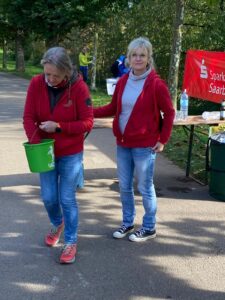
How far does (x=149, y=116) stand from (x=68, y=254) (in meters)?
1.37

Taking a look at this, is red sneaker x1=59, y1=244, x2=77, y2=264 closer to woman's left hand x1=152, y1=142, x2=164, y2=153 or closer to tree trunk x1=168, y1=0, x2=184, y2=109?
woman's left hand x1=152, y1=142, x2=164, y2=153

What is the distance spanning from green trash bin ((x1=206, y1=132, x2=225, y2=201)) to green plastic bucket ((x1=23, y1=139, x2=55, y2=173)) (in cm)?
258

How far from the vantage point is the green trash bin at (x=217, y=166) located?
5879mm

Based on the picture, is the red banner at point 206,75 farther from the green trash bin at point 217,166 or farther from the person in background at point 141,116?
the person in background at point 141,116

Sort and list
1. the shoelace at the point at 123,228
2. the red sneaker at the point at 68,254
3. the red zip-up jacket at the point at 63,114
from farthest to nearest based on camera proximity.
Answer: the shoelace at the point at 123,228, the red sneaker at the point at 68,254, the red zip-up jacket at the point at 63,114

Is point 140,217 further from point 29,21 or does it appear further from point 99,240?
point 29,21

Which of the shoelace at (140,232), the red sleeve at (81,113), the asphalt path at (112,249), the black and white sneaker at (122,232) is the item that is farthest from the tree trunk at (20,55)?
the red sleeve at (81,113)

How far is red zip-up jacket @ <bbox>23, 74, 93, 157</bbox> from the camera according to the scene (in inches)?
155

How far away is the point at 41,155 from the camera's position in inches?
153

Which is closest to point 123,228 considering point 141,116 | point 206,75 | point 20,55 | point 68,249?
point 68,249

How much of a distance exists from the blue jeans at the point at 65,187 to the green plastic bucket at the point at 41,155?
17 centimetres

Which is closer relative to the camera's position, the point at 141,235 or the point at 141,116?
the point at 141,116

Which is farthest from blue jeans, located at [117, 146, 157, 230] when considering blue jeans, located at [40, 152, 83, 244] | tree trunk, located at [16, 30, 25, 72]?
tree trunk, located at [16, 30, 25, 72]

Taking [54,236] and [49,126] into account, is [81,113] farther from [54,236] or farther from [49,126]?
[54,236]
